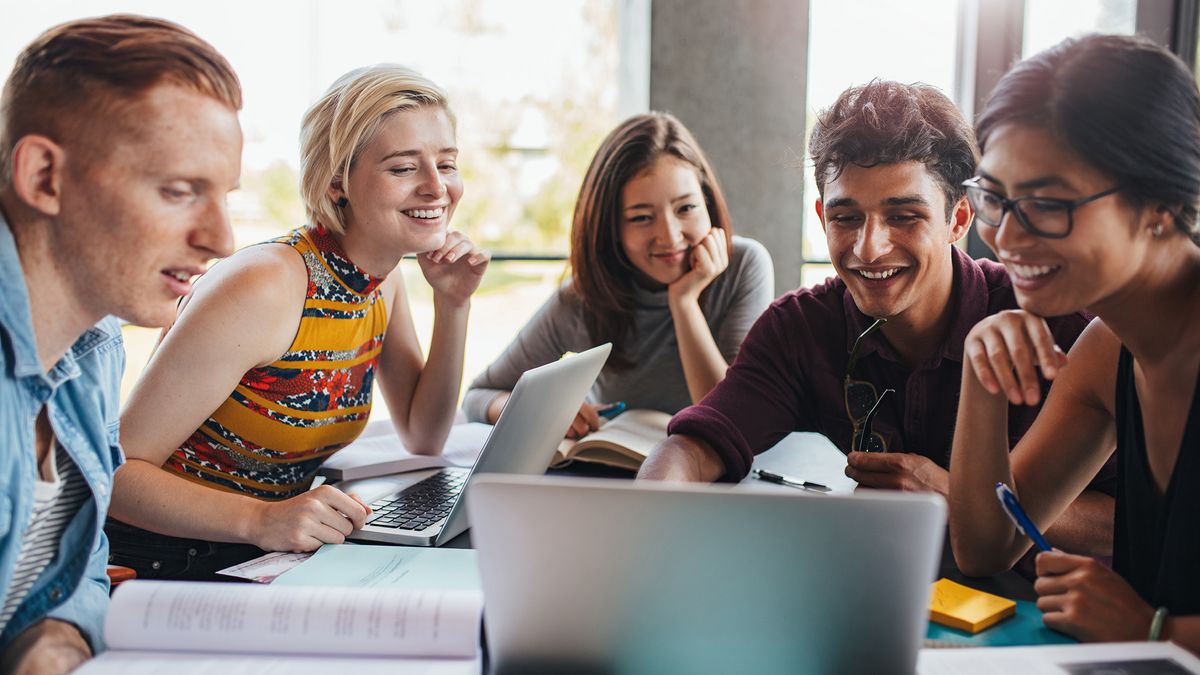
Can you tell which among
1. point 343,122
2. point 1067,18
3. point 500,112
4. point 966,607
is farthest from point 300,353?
point 500,112

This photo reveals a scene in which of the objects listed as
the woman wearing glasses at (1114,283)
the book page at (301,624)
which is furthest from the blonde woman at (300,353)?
the woman wearing glasses at (1114,283)

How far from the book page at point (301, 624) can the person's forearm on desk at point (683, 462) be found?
0.67 metres

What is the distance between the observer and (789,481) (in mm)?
1559

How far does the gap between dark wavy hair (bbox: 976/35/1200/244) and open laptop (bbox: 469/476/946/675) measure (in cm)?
53

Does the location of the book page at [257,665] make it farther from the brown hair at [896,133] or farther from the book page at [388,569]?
the brown hair at [896,133]

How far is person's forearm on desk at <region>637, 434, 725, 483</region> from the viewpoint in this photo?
1521 mm

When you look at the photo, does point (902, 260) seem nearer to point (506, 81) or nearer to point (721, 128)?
point (721, 128)

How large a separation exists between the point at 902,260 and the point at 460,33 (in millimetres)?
5641

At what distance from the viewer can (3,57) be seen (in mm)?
4309

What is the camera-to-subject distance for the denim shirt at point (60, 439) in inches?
35.8

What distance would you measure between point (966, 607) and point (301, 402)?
111 centimetres

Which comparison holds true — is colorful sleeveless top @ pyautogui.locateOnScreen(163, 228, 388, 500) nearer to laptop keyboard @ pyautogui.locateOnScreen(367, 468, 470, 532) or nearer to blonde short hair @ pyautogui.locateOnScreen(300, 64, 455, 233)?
blonde short hair @ pyautogui.locateOnScreen(300, 64, 455, 233)

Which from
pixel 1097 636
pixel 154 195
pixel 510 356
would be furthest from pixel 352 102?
pixel 1097 636

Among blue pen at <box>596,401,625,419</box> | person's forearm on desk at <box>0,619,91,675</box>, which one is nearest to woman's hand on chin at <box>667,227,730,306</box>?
blue pen at <box>596,401,625,419</box>
